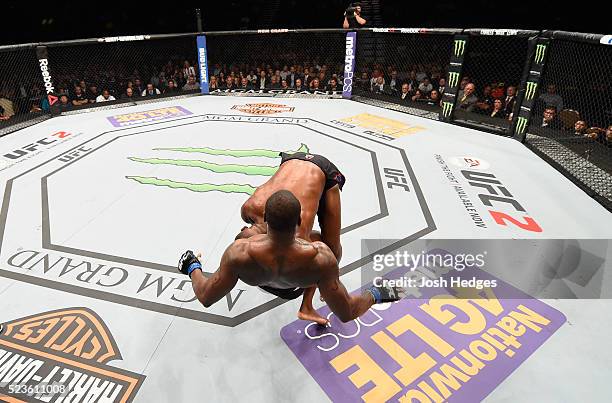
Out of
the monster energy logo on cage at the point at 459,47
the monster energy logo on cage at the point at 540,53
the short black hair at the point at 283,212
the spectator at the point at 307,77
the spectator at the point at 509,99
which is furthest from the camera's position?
the spectator at the point at 307,77

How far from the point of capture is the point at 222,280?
187cm

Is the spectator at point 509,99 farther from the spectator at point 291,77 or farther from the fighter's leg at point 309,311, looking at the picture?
the fighter's leg at point 309,311

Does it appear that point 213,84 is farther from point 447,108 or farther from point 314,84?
point 447,108

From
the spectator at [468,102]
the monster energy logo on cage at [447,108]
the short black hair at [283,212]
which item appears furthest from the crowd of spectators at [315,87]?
the short black hair at [283,212]

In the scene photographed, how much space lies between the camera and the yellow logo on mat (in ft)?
20.7

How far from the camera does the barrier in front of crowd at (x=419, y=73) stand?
5.29 m

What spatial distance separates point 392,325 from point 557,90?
21.4 feet

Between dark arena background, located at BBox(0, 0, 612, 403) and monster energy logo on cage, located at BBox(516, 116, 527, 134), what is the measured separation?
0.03 metres

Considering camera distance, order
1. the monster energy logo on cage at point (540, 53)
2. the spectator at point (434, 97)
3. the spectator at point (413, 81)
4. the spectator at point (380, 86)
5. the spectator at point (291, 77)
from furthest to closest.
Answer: the spectator at point (291, 77) < the spectator at point (380, 86) < the spectator at point (413, 81) < the spectator at point (434, 97) < the monster energy logo on cage at point (540, 53)

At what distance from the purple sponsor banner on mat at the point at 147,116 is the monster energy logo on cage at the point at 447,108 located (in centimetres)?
466

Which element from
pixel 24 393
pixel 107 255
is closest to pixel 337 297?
pixel 24 393

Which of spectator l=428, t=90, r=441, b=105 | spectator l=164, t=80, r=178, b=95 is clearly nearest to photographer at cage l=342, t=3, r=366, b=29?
spectator l=428, t=90, r=441, b=105

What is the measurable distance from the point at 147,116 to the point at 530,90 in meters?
6.36

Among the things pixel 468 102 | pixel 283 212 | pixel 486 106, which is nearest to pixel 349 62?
pixel 468 102
